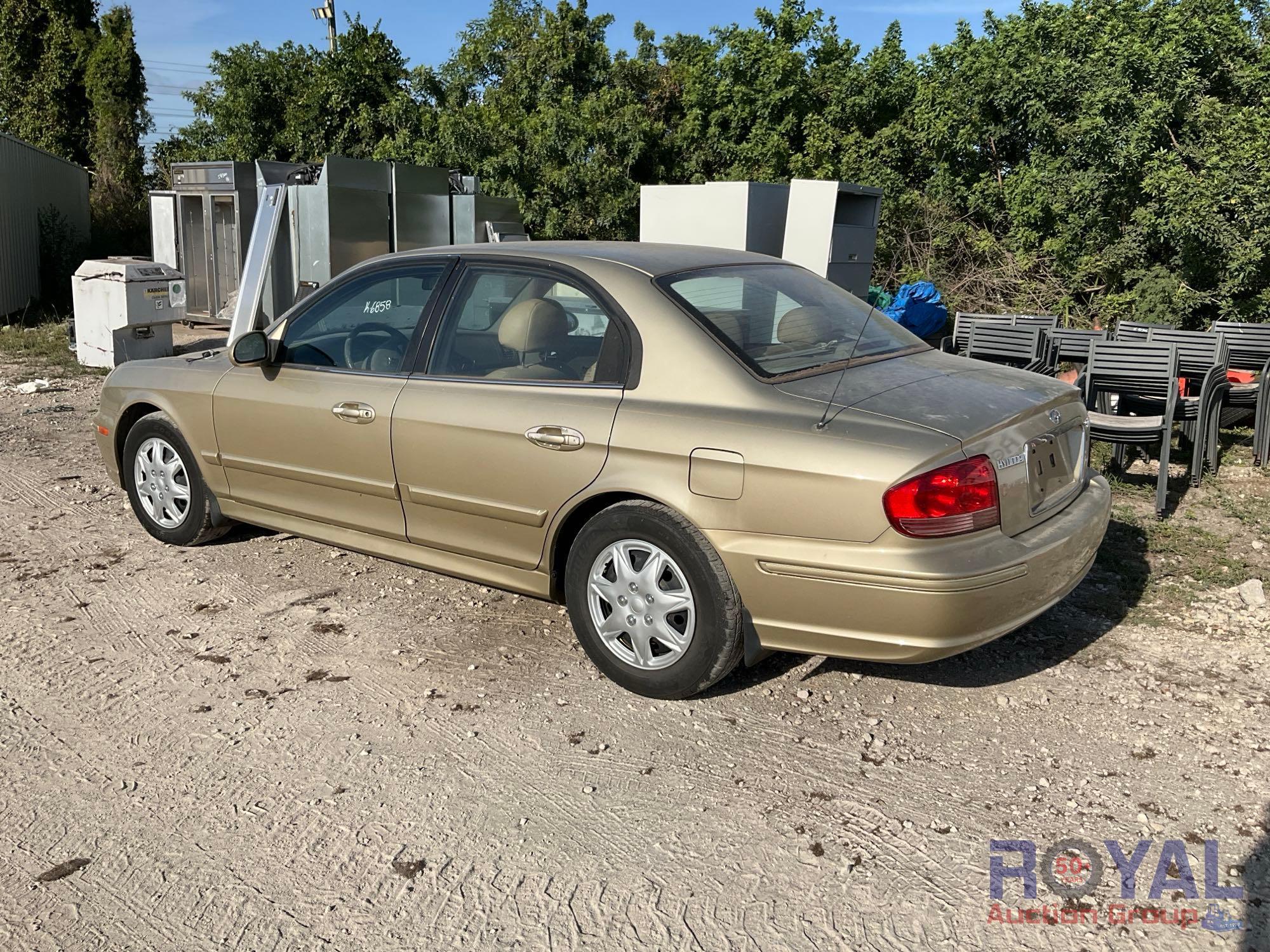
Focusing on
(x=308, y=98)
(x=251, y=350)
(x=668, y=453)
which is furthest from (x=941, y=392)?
(x=308, y=98)

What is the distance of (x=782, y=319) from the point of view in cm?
422

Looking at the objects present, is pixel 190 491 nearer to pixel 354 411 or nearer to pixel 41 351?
pixel 354 411

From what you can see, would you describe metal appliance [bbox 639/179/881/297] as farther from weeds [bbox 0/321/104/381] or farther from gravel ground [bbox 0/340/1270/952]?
gravel ground [bbox 0/340/1270/952]

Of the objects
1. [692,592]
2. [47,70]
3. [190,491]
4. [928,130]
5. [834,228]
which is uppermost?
[47,70]

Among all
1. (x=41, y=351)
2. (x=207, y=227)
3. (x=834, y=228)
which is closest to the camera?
(x=834, y=228)

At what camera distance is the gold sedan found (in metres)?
3.45

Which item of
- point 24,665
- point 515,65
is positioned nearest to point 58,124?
point 515,65

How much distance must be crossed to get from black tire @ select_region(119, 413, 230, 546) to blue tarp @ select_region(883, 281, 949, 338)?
9.44 m

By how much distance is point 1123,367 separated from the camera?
712 centimetres

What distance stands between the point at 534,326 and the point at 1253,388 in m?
5.91

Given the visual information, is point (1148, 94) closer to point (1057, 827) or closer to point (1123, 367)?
point (1123, 367)

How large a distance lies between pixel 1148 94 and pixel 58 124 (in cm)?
2432

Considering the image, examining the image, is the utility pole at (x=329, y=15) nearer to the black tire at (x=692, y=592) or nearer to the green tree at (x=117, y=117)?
the green tree at (x=117, y=117)

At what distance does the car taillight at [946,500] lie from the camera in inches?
132
